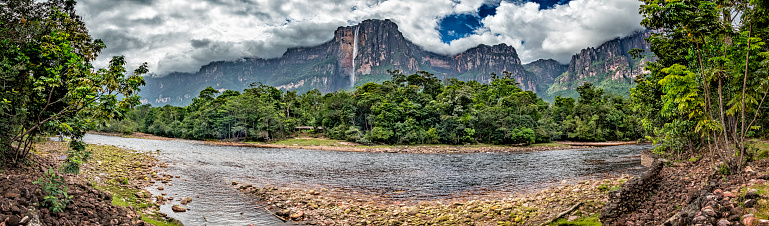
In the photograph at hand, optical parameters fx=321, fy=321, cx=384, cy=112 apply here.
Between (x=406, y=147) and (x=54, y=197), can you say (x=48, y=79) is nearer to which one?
(x=54, y=197)

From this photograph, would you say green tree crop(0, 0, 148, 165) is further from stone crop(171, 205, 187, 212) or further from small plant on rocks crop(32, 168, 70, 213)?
stone crop(171, 205, 187, 212)

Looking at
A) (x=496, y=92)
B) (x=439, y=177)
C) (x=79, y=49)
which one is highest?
(x=496, y=92)

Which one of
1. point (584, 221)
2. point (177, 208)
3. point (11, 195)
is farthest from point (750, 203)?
point (177, 208)

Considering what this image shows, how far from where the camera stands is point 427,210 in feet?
43.2

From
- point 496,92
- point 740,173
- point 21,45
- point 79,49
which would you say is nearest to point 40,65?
point 21,45

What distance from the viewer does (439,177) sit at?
78.8 feet

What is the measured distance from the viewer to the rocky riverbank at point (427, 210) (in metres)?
10.6

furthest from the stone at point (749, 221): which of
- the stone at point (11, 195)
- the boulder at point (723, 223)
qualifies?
the stone at point (11, 195)

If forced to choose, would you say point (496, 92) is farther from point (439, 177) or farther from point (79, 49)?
point (79, 49)

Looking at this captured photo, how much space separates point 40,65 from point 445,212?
13.7 metres

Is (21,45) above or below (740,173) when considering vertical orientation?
above

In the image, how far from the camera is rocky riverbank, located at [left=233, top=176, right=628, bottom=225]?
10.6 metres

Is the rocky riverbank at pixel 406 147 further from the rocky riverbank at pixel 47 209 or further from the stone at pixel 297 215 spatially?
the rocky riverbank at pixel 47 209

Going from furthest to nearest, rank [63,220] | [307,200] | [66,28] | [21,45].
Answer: [307,200], [66,28], [21,45], [63,220]
